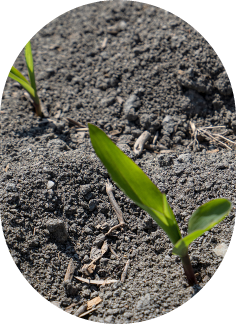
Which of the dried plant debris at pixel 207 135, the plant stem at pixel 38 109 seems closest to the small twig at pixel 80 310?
the dried plant debris at pixel 207 135

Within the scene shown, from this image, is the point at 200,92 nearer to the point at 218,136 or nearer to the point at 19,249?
the point at 218,136

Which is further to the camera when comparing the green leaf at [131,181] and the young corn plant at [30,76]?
the young corn plant at [30,76]

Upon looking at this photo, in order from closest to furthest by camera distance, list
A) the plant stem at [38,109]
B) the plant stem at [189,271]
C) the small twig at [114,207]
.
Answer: the plant stem at [189,271] < the small twig at [114,207] < the plant stem at [38,109]

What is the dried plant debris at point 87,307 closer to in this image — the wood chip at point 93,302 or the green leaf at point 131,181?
the wood chip at point 93,302

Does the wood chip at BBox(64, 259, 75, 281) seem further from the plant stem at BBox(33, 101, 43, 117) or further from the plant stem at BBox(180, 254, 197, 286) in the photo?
the plant stem at BBox(33, 101, 43, 117)

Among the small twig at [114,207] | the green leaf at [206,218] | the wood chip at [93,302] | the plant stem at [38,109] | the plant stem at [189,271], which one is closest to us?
the green leaf at [206,218]

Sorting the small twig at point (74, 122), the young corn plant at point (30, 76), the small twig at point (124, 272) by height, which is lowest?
the small twig at point (124, 272)

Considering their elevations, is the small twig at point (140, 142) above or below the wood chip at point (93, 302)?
above

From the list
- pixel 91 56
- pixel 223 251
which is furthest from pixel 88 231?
pixel 91 56
